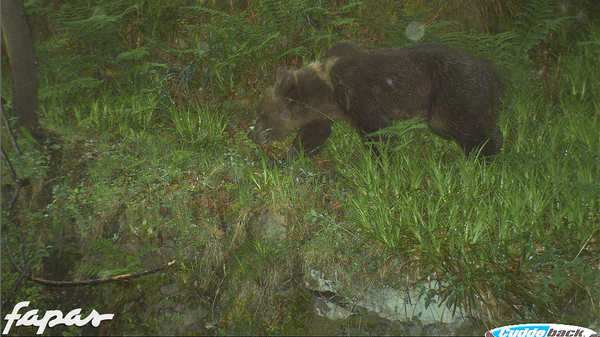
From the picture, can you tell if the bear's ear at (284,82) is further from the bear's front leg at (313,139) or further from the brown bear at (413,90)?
the bear's front leg at (313,139)

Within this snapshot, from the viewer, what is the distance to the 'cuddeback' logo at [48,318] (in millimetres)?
3059

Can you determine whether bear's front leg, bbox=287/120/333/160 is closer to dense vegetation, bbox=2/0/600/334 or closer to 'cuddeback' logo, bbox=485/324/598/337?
dense vegetation, bbox=2/0/600/334

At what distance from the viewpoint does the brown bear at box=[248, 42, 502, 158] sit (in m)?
4.18

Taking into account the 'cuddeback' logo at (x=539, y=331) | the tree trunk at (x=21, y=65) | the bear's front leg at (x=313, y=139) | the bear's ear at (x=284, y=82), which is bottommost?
the 'cuddeback' logo at (x=539, y=331)

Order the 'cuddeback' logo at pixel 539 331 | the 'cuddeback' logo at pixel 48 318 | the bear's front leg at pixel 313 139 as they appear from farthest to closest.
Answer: the bear's front leg at pixel 313 139
the 'cuddeback' logo at pixel 48 318
the 'cuddeback' logo at pixel 539 331

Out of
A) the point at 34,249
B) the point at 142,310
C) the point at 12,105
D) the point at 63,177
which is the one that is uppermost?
the point at 12,105

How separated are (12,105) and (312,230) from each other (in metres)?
3.24

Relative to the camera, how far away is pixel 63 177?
157 inches

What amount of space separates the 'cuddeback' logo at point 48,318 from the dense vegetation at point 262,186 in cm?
9

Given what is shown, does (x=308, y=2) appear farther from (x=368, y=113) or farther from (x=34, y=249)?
(x=34, y=249)

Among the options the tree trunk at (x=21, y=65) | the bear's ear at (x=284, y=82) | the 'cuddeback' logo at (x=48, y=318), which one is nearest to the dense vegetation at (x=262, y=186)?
the 'cuddeback' logo at (x=48, y=318)

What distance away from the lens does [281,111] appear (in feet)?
16.4

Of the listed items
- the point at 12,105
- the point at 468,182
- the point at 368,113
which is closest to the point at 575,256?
the point at 468,182

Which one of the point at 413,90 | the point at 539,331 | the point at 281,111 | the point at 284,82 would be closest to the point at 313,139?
the point at 281,111
